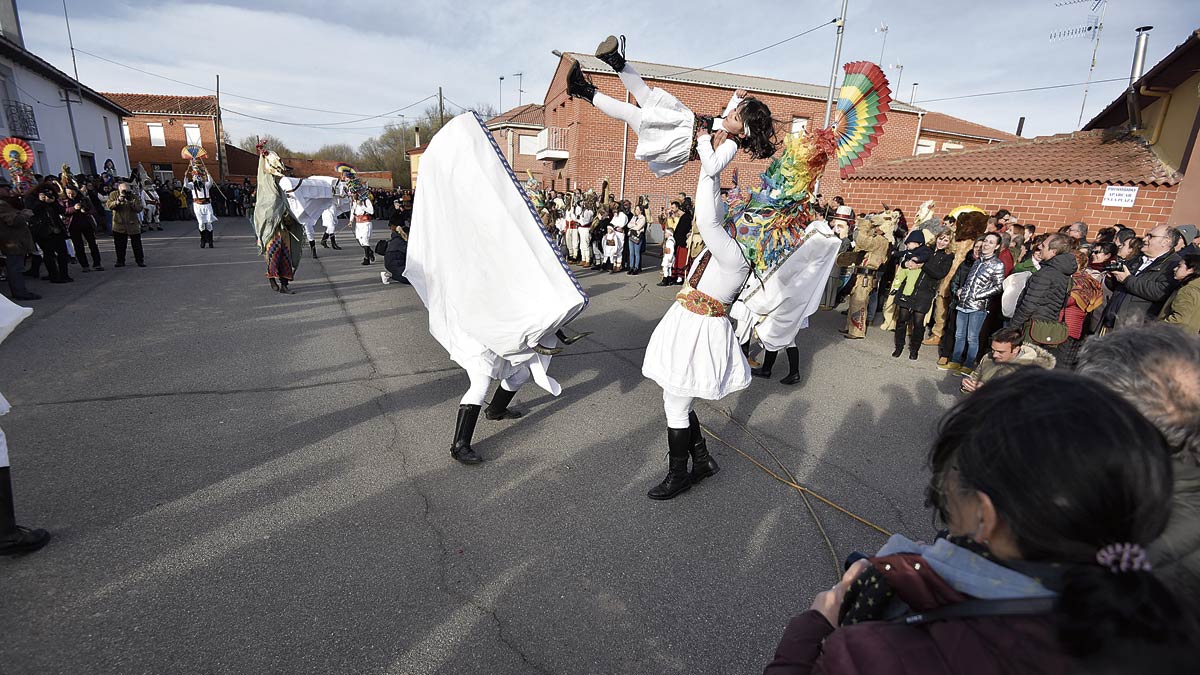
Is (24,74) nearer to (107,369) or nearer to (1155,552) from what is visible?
(107,369)

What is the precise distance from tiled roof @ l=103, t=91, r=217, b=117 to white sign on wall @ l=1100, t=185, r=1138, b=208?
147 ft

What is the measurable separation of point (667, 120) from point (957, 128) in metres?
34.4

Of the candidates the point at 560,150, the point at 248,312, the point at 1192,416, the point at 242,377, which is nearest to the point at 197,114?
the point at 560,150

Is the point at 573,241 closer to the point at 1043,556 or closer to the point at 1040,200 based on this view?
the point at 1040,200

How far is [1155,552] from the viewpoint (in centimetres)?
97

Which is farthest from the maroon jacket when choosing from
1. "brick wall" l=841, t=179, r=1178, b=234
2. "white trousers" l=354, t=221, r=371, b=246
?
"white trousers" l=354, t=221, r=371, b=246

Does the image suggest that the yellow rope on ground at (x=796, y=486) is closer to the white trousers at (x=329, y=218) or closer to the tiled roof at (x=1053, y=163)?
the tiled roof at (x=1053, y=163)

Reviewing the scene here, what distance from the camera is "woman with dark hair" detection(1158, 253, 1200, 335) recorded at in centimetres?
419

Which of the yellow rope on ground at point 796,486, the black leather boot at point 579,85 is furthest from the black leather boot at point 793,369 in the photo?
the black leather boot at point 579,85

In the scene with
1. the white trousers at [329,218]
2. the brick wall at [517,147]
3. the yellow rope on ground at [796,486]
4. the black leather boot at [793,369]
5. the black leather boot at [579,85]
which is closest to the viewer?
the black leather boot at [579,85]

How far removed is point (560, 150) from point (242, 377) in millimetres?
22414

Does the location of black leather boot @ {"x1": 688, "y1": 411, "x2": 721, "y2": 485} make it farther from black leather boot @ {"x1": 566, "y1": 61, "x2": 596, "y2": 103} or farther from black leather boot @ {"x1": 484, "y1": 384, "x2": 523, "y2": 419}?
black leather boot @ {"x1": 566, "y1": 61, "x2": 596, "y2": 103}

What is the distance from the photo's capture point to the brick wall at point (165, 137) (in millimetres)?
35312

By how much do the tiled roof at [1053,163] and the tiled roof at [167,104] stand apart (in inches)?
1623
